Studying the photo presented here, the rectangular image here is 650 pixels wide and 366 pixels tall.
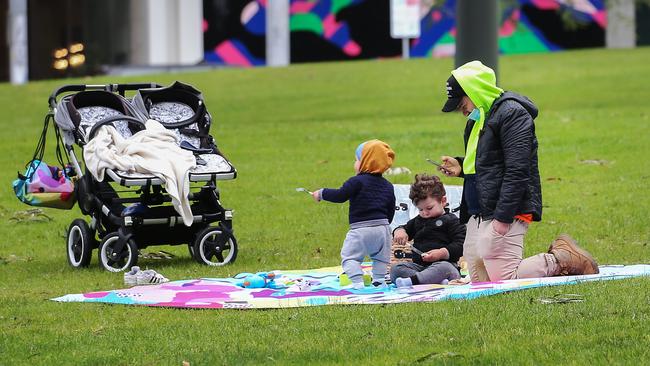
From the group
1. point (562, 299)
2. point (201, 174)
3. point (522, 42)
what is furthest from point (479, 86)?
point (522, 42)

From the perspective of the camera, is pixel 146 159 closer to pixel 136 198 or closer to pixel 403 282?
pixel 136 198

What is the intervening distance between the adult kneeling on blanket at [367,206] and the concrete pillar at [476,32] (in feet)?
29.0

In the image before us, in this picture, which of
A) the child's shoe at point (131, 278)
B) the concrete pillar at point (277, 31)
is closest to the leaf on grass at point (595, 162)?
the child's shoe at point (131, 278)

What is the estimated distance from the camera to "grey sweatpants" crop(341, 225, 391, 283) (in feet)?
31.4

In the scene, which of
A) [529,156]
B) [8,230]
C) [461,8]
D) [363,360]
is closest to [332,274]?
[529,156]

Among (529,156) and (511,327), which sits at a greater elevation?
(529,156)

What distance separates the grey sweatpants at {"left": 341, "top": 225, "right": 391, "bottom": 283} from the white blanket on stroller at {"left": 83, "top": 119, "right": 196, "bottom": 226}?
1760mm

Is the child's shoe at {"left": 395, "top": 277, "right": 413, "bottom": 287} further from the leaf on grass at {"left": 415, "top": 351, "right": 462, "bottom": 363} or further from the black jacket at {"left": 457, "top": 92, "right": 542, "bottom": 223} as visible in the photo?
the leaf on grass at {"left": 415, "top": 351, "right": 462, "bottom": 363}

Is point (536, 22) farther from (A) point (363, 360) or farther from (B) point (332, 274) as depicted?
(A) point (363, 360)

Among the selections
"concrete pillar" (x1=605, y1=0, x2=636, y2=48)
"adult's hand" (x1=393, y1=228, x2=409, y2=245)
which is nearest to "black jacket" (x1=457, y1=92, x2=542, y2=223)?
"adult's hand" (x1=393, y1=228, x2=409, y2=245)

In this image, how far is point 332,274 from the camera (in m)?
10.4

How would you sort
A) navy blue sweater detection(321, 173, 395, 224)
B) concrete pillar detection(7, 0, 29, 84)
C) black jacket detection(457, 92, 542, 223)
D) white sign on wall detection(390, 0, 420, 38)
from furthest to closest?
concrete pillar detection(7, 0, 29, 84) < white sign on wall detection(390, 0, 420, 38) < navy blue sweater detection(321, 173, 395, 224) < black jacket detection(457, 92, 542, 223)

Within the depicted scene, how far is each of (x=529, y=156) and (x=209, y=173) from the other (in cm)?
306

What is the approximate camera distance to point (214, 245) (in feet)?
36.8
